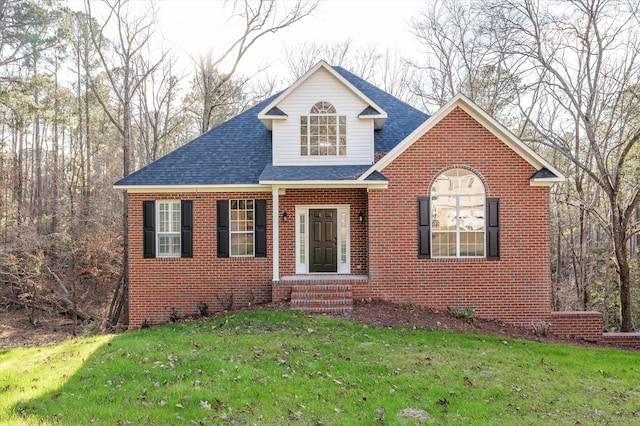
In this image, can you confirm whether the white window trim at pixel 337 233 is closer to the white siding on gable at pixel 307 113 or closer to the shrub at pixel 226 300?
the white siding on gable at pixel 307 113

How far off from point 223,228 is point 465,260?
6.51 m

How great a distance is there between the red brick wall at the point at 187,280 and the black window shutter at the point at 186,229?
5.7 inches

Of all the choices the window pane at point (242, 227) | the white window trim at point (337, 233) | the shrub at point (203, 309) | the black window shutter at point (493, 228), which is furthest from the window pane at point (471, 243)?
the shrub at point (203, 309)

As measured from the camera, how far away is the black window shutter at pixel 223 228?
37.5 feet

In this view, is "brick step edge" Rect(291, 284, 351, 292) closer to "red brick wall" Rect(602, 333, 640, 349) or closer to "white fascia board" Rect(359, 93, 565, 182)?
"white fascia board" Rect(359, 93, 565, 182)

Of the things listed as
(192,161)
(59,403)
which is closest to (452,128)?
(192,161)

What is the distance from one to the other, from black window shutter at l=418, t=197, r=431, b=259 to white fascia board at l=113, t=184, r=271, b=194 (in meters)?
4.14

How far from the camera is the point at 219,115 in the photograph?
25172 mm

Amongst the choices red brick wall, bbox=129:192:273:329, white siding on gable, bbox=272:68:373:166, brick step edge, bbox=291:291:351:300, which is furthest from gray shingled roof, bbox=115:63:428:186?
brick step edge, bbox=291:291:351:300

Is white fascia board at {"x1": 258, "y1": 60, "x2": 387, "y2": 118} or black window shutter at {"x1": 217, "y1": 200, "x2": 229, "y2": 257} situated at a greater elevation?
white fascia board at {"x1": 258, "y1": 60, "x2": 387, "y2": 118}

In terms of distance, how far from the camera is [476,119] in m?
10.4

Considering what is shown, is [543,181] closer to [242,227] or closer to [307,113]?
[307,113]

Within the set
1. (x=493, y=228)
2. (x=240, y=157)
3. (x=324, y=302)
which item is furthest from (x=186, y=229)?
(x=493, y=228)

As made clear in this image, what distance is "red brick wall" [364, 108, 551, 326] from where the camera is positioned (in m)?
10.3
